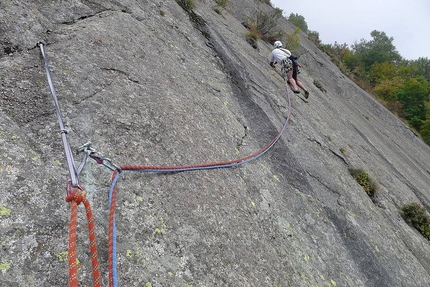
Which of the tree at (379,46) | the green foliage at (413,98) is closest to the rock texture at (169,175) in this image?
the green foliage at (413,98)

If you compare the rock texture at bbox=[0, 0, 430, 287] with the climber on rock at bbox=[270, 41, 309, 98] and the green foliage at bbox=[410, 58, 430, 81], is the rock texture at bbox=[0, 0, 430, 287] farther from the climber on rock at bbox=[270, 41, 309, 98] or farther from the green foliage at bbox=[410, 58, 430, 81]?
the green foliage at bbox=[410, 58, 430, 81]

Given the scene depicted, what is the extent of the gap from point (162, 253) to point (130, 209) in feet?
1.70

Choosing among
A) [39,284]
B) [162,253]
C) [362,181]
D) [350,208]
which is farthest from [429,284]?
[39,284]

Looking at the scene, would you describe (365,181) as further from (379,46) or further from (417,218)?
(379,46)

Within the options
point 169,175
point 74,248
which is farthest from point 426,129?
point 74,248

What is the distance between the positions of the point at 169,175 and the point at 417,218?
6406 millimetres

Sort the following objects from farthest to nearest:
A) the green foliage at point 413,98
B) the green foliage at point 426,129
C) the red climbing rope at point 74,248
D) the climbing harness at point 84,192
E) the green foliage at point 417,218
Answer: the green foliage at point 413,98, the green foliage at point 426,129, the green foliage at point 417,218, the climbing harness at point 84,192, the red climbing rope at point 74,248

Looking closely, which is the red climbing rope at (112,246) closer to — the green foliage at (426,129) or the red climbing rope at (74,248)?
the red climbing rope at (74,248)

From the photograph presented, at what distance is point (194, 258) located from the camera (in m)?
3.23

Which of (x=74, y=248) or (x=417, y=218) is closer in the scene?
(x=74, y=248)

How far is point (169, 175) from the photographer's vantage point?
3.83m

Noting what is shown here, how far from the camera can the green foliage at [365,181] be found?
725 cm

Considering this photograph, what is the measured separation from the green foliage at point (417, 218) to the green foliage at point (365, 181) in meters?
1.02

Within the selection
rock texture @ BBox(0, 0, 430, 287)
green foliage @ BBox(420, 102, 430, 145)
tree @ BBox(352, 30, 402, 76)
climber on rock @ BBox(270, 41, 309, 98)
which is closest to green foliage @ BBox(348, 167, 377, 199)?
rock texture @ BBox(0, 0, 430, 287)
